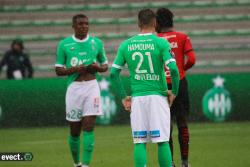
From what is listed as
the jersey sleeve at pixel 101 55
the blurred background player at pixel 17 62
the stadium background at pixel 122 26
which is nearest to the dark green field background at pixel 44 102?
the blurred background player at pixel 17 62

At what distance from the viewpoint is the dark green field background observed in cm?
2083

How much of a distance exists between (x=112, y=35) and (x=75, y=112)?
1303 cm

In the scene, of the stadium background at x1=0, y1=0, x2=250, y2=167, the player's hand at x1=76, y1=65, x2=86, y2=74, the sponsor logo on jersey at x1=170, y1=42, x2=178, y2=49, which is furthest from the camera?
the stadium background at x1=0, y1=0, x2=250, y2=167

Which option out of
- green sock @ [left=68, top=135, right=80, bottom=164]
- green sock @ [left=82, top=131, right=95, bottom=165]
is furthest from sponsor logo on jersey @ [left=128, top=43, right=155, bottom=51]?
green sock @ [left=68, top=135, right=80, bottom=164]

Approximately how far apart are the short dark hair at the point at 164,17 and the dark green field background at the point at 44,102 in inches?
346

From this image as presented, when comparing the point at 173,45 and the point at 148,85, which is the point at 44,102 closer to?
the point at 173,45

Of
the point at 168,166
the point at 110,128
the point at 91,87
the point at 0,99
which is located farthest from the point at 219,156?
the point at 0,99

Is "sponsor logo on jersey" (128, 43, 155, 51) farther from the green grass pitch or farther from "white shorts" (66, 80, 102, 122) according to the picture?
the green grass pitch

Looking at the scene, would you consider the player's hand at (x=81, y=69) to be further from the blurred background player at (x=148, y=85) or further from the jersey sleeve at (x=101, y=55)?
the blurred background player at (x=148, y=85)

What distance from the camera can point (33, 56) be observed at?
25.1 m

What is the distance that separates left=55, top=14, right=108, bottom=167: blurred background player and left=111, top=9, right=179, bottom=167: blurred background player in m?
2.28

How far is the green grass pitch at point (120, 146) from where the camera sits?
43.4 feet

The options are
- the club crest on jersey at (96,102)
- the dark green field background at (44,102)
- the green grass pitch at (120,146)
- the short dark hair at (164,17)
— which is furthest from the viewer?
the dark green field background at (44,102)

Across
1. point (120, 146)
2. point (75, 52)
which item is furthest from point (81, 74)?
point (120, 146)
